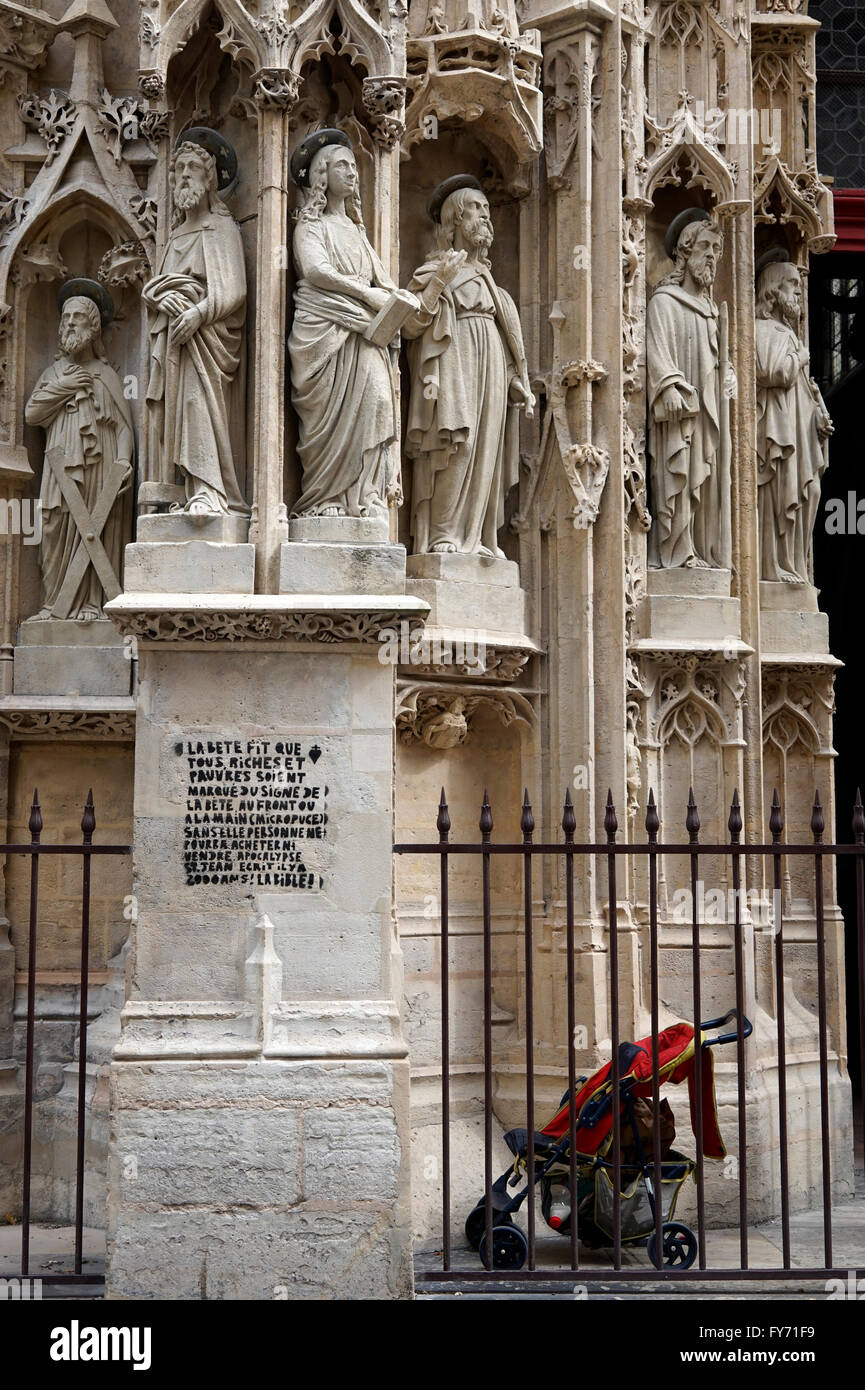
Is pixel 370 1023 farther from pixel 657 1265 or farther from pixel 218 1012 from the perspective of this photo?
pixel 657 1265

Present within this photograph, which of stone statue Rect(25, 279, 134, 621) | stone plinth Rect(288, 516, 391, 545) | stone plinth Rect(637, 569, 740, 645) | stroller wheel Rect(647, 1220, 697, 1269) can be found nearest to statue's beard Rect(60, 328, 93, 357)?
stone statue Rect(25, 279, 134, 621)

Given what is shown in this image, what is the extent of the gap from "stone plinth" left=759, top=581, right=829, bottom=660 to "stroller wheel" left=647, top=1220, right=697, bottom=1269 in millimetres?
4194

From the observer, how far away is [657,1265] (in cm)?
694

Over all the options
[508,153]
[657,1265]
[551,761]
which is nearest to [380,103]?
[508,153]

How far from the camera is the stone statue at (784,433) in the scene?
1063cm

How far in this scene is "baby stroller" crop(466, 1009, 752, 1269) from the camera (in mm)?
7617

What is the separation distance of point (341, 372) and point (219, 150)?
4.12ft

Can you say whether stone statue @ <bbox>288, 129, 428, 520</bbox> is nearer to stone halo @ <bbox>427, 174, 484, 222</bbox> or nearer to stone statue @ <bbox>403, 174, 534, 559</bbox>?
stone statue @ <bbox>403, 174, 534, 559</bbox>

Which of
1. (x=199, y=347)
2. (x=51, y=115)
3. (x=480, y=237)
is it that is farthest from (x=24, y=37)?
(x=199, y=347)

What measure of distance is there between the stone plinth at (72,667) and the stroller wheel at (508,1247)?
3560 millimetres

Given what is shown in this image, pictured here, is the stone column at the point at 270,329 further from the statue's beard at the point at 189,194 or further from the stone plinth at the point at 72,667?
the stone plinth at the point at 72,667

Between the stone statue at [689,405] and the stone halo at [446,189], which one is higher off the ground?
the stone halo at [446,189]

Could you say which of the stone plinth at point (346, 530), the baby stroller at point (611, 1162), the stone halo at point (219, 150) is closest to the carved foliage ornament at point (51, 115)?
the stone halo at point (219, 150)

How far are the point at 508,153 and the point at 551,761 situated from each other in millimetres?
3571
